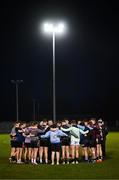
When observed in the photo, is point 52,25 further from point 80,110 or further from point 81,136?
point 80,110

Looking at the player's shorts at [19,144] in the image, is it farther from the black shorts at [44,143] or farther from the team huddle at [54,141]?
the black shorts at [44,143]

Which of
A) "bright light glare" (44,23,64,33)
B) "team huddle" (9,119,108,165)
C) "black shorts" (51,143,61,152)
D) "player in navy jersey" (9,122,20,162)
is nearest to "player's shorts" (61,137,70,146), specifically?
"team huddle" (9,119,108,165)

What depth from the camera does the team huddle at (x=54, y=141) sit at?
22.5m

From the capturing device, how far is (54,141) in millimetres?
22266

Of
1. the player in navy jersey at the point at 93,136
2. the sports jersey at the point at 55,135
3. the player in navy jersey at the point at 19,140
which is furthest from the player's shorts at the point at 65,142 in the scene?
the player in navy jersey at the point at 19,140

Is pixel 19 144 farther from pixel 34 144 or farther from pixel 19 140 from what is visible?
pixel 34 144

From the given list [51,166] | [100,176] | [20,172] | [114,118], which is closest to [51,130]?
[51,166]

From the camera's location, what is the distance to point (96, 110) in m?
139

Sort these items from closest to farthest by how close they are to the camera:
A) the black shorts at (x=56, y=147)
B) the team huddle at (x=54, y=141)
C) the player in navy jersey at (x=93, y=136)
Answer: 1. the black shorts at (x=56, y=147)
2. the team huddle at (x=54, y=141)
3. the player in navy jersey at (x=93, y=136)

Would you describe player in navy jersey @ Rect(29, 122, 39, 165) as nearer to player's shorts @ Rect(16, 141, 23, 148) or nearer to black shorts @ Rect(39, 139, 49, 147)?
black shorts @ Rect(39, 139, 49, 147)

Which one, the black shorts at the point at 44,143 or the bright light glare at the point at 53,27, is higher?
the bright light glare at the point at 53,27

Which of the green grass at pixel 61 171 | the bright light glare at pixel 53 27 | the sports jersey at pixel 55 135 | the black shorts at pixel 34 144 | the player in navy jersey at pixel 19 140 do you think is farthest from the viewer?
the bright light glare at pixel 53 27

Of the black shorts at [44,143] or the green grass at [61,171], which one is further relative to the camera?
the black shorts at [44,143]

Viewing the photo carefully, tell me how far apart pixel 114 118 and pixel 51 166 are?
105041mm
